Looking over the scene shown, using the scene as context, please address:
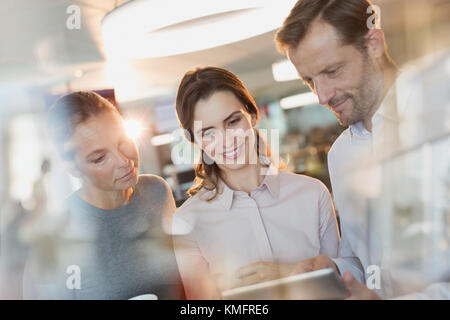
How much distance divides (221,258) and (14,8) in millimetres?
1101

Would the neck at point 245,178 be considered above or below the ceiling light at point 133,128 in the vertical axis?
below

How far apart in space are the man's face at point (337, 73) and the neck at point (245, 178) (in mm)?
294

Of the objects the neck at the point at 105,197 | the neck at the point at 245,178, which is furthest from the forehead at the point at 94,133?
the neck at the point at 245,178

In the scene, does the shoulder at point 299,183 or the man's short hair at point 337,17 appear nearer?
the man's short hair at point 337,17

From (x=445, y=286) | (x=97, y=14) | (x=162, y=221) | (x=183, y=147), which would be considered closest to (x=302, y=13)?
(x=183, y=147)

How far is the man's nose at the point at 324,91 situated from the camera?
47.3 inches

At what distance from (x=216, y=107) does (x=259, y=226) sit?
40cm

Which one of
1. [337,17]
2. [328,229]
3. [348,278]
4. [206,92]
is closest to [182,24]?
[206,92]

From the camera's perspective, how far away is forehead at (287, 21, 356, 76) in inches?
45.9

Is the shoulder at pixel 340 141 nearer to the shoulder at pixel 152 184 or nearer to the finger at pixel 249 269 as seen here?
the finger at pixel 249 269

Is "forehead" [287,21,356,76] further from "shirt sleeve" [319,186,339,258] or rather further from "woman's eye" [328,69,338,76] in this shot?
"shirt sleeve" [319,186,339,258]

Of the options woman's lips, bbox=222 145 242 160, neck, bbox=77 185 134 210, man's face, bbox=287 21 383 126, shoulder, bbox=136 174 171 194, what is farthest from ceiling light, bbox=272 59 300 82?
neck, bbox=77 185 134 210

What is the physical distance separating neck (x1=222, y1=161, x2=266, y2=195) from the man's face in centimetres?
29

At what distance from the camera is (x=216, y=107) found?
1219 mm
